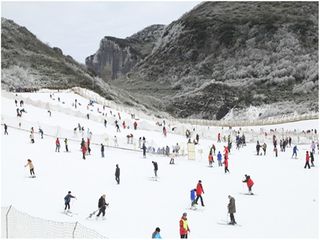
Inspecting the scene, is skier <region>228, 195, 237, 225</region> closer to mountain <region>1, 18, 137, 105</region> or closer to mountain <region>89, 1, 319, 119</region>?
mountain <region>89, 1, 319, 119</region>

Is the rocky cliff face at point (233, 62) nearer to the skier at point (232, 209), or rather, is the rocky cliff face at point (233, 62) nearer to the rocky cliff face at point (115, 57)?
the rocky cliff face at point (115, 57)

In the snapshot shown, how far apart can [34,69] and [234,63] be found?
50.3 meters

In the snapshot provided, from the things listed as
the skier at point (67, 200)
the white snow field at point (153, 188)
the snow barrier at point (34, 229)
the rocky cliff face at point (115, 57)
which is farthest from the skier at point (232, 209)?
the rocky cliff face at point (115, 57)

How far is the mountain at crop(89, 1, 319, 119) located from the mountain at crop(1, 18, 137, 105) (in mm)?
15017

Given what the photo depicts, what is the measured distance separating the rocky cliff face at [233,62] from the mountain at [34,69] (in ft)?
49.7

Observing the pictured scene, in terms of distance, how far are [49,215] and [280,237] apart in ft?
24.6

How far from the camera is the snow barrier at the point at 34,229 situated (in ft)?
45.1

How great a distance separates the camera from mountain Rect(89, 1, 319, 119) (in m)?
95.8

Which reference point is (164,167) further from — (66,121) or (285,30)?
(285,30)

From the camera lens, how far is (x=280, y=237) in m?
16.4

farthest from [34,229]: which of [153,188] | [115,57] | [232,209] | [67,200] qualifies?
[115,57]

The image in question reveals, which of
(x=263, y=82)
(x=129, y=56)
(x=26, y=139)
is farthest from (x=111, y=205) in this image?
(x=129, y=56)

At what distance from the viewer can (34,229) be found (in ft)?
47.5

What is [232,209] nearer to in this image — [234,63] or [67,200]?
[67,200]
